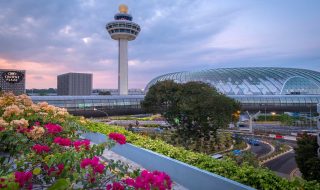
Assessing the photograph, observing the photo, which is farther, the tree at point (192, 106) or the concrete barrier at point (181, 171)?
the tree at point (192, 106)

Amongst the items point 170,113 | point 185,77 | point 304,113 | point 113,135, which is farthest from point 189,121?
point 185,77

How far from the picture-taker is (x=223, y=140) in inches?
1957

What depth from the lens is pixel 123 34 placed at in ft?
346

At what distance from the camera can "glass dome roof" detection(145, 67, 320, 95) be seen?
103188 millimetres

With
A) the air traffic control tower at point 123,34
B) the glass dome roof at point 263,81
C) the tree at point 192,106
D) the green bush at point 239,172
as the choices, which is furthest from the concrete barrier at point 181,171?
the glass dome roof at point 263,81

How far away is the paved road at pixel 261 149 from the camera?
44.9m

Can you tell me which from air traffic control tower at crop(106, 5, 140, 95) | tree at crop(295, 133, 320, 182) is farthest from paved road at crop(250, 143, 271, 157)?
air traffic control tower at crop(106, 5, 140, 95)

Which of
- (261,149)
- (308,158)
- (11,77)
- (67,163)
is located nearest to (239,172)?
(67,163)

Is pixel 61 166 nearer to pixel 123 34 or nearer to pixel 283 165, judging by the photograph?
pixel 283 165

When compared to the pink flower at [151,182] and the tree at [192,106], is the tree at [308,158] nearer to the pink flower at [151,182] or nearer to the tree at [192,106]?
the tree at [192,106]

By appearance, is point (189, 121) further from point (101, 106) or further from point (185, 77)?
point (185, 77)

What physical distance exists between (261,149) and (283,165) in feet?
34.2

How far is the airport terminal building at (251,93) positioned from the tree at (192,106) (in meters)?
32.6

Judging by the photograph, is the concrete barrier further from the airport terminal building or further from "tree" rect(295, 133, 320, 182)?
the airport terminal building
